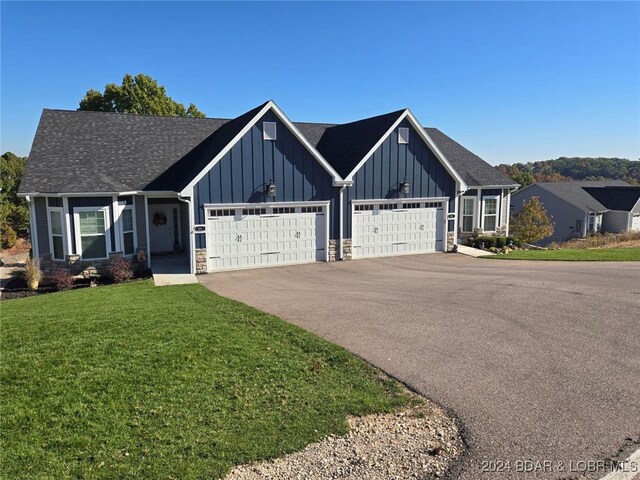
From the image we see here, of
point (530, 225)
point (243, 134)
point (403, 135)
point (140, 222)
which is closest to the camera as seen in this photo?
point (243, 134)

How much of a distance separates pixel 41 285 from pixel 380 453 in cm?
1463

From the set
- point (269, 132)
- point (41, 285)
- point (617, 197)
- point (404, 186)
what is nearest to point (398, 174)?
point (404, 186)

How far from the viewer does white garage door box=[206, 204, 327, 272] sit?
17125 mm

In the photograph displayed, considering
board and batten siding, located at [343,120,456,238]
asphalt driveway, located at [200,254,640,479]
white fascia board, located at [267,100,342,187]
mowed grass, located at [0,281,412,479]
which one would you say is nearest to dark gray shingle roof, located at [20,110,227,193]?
white fascia board, located at [267,100,342,187]

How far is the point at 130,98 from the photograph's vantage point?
4003 centimetres

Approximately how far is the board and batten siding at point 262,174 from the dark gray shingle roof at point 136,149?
0.61 metres

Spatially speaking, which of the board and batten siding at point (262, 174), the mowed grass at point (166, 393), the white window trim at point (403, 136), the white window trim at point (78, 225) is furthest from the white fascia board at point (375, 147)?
the mowed grass at point (166, 393)

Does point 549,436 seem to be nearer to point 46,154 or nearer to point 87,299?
point 87,299

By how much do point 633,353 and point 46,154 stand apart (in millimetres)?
19091

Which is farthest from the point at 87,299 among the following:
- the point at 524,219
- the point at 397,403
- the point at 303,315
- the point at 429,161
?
the point at 524,219

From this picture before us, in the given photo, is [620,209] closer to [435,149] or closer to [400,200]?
[435,149]

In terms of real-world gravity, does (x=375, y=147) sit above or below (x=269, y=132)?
below

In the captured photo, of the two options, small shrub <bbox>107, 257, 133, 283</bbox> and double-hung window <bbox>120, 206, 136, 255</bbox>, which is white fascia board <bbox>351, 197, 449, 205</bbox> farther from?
small shrub <bbox>107, 257, 133, 283</bbox>

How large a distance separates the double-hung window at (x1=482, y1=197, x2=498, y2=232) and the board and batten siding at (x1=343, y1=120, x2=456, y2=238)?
3.50 meters
